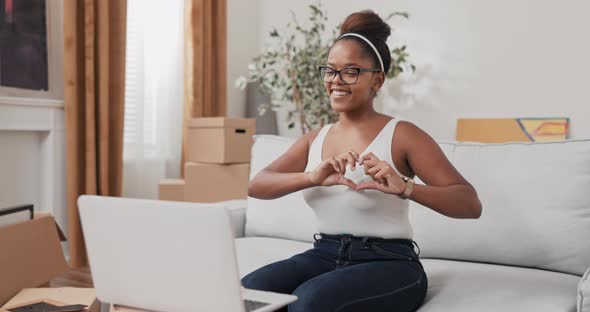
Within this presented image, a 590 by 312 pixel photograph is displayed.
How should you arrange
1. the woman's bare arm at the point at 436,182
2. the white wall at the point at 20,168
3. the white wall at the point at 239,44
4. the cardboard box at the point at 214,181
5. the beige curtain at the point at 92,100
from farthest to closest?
the white wall at the point at 239,44 → the cardboard box at the point at 214,181 → the beige curtain at the point at 92,100 → the white wall at the point at 20,168 → the woman's bare arm at the point at 436,182

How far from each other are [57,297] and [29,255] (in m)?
0.17

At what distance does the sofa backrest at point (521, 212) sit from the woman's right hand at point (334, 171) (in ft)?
1.98

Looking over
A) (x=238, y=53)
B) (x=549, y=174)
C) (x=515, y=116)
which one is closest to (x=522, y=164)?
(x=549, y=174)

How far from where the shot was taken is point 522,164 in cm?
183

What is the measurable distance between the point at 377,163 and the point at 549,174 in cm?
70

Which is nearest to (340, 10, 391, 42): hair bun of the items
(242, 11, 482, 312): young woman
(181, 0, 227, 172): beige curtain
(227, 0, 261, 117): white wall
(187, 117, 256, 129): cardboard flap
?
(242, 11, 482, 312): young woman

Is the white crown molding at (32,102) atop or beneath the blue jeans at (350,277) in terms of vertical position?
atop

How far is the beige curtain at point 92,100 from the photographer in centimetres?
330

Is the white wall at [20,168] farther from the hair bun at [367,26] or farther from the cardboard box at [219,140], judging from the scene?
the hair bun at [367,26]

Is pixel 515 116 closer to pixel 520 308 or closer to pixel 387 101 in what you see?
pixel 387 101

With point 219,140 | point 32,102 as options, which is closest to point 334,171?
point 219,140

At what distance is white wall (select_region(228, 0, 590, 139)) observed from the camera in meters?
3.35

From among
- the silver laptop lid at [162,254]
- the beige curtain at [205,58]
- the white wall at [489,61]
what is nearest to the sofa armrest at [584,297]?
the silver laptop lid at [162,254]

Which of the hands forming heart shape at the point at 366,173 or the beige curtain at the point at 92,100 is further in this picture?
the beige curtain at the point at 92,100
